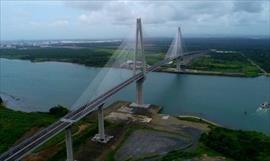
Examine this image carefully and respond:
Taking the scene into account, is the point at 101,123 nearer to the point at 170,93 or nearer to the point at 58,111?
the point at 58,111

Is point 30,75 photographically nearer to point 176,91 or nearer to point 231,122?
point 176,91

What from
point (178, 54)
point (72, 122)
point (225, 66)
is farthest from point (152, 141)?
point (225, 66)

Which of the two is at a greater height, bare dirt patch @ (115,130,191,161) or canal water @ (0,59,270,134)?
canal water @ (0,59,270,134)

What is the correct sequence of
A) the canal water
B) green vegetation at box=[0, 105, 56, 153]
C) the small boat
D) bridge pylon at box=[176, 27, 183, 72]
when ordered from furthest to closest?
bridge pylon at box=[176, 27, 183, 72] < the small boat < the canal water < green vegetation at box=[0, 105, 56, 153]

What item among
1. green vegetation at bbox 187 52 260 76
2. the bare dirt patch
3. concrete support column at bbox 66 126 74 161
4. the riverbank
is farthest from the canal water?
concrete support column at bbox 66 126 74 161

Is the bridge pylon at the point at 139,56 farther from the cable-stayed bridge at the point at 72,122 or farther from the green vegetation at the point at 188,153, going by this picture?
the green vegetation at the point at 188,153

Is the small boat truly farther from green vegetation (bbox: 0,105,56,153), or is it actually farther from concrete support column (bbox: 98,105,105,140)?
green vegetation (bbox: 0,105,56,153)

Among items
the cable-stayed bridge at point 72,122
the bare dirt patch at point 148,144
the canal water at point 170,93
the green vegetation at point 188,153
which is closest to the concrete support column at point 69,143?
the cable-stayed bridge at point 72,122

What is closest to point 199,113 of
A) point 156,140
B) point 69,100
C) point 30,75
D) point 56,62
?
point 156,140
